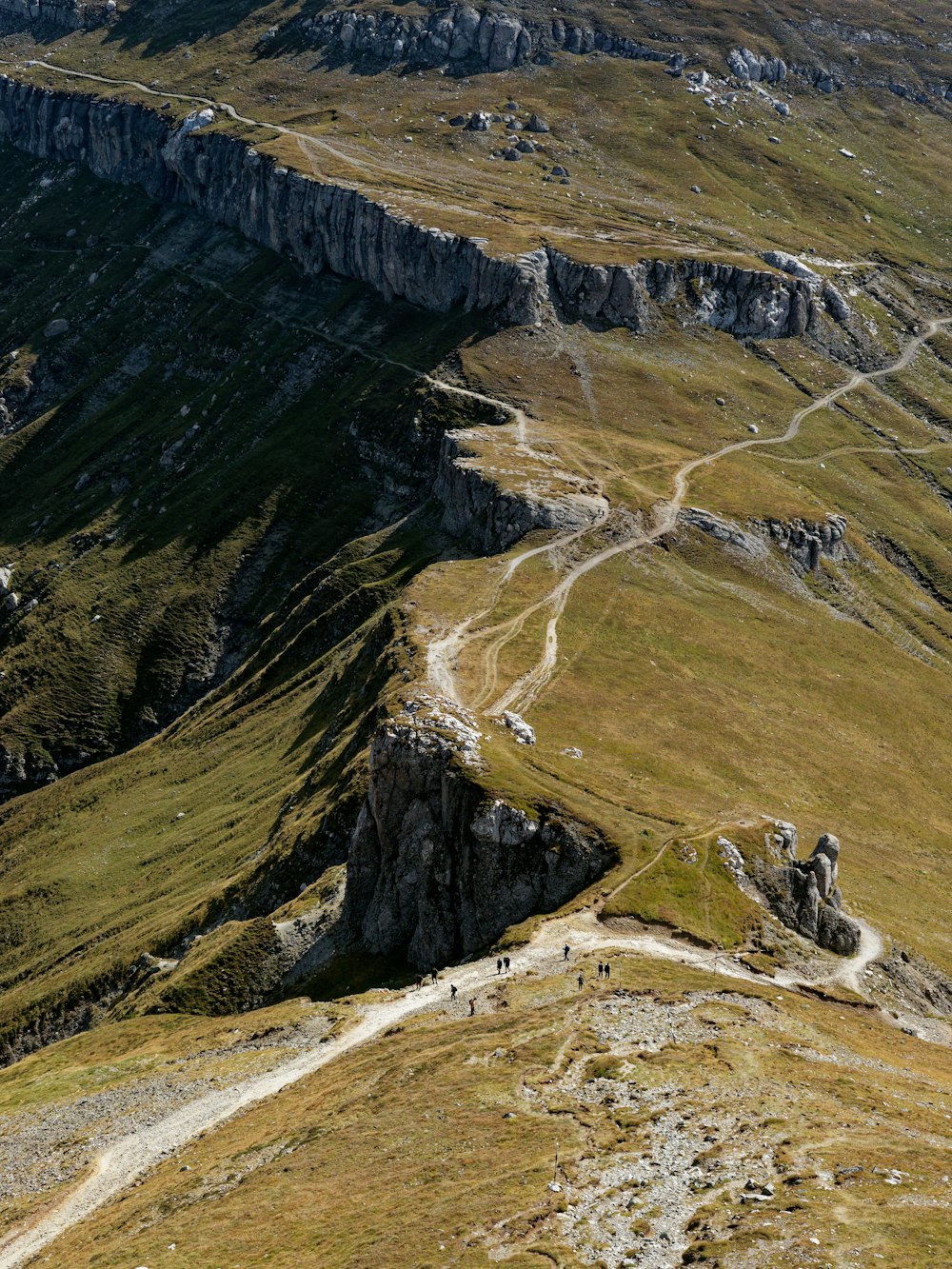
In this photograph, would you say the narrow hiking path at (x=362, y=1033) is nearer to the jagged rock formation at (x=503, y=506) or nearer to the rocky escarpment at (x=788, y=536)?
the jagged rock formation at (x=503, y=506)

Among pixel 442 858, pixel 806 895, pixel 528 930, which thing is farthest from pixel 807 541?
pixel 528 930

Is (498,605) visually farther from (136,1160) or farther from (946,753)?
(136,1160)

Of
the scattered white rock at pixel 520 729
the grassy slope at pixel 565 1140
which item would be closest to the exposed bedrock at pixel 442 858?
the scattered white rock at pixel 520 729

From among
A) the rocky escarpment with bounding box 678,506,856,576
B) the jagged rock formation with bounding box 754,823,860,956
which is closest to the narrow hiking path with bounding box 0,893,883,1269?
the jagged rock formation with bounding box 754,823,860,956

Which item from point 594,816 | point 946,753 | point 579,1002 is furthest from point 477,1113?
point 946,753

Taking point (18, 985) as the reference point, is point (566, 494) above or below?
above

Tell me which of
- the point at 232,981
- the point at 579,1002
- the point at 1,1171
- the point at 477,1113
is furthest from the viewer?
the point at 232,981
